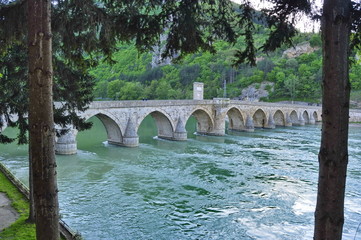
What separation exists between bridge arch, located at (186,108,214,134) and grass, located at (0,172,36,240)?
2820 centimetres

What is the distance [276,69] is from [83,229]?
9232 cm

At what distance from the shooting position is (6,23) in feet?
18.8

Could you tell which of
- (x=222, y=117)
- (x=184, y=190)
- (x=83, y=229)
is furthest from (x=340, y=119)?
(x=222, y=117)

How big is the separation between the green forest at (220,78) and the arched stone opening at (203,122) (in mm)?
40617

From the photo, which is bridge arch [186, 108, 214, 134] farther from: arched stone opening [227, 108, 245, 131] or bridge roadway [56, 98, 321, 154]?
arched stone opening [227, 108, 245, 131]

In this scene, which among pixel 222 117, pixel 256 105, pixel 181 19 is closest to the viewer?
pixel 181 19

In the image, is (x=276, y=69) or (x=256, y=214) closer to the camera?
(x=256, y=214)

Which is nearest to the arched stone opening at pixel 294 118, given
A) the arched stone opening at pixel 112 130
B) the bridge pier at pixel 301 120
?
the bridge pier at pixel 301 120

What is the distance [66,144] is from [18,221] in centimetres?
1461

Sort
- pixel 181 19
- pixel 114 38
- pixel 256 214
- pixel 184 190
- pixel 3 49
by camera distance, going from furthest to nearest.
→ pixel 184 190 < pixel 256 214 < pixel 3 49 < pixel 114 38 < pixel 181 19

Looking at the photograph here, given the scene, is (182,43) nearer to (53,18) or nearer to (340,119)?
(53,18)

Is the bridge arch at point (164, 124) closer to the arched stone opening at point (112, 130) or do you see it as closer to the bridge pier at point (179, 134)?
the bridge pier at point (179, 134)

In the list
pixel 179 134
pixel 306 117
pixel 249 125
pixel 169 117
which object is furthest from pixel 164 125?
pixel 306 117

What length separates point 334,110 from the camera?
3641 millimetres
